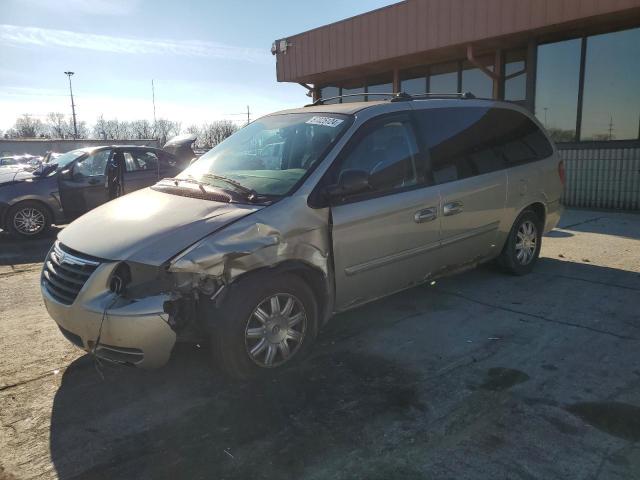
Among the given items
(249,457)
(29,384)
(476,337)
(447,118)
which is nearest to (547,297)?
(476,337)

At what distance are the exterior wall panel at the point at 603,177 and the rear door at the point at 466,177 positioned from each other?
6434 mm

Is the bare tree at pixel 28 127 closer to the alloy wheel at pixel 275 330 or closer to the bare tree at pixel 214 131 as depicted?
the bare tree at pixel 214 131

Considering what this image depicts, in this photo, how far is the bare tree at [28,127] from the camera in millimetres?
76875

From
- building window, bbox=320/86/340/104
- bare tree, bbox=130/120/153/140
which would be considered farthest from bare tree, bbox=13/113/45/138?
building window, bbox=320/86/340/104

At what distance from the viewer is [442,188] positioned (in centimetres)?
431

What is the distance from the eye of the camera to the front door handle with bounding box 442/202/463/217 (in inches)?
171

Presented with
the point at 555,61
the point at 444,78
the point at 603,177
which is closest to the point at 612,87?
the point at 555,61

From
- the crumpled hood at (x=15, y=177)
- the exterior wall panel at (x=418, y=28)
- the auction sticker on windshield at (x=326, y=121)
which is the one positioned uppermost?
the exterior wall panel at (x=418, y=28)

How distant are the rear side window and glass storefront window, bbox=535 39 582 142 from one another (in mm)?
6197

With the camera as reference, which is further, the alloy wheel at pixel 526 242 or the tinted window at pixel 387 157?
the alloy wheel at pixel 526 242

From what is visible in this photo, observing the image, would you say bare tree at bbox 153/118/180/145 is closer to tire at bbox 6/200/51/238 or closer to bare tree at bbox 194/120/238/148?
bare tree at bbox 194/120/238/148

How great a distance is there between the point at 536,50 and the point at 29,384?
11.4 metres

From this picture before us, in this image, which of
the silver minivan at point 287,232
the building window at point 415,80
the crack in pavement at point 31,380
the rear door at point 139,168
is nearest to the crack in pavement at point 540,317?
the silver minivan at point 287,232

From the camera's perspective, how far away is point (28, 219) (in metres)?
8.66
